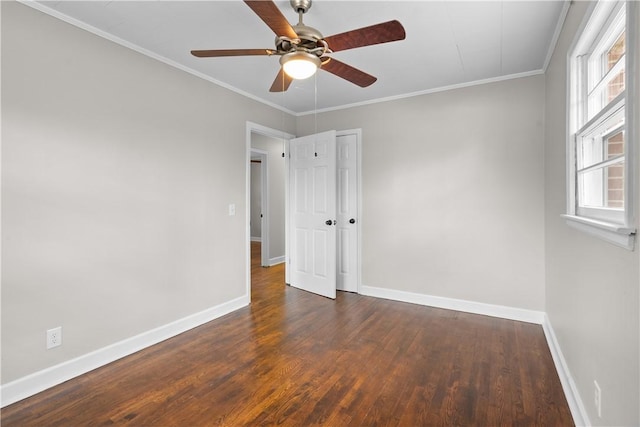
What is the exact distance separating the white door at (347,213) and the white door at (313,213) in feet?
0.97

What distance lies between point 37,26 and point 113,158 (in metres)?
0.92

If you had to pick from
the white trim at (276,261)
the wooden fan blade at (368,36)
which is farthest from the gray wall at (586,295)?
the white trim at (276,261)

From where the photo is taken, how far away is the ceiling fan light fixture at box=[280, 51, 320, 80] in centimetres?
185

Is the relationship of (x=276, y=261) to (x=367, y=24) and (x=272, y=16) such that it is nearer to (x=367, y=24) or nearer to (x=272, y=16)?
(x=367, y=24)

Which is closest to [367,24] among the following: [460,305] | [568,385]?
[568,385]

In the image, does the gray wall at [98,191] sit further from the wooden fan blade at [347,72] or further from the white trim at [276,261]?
the white trim at [276,261]

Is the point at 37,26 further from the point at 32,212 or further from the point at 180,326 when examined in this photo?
the point at 180,326

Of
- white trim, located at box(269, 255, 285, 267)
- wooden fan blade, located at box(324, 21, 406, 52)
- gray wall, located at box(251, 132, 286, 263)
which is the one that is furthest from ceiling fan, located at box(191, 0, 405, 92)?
white trim, located at box(269, 255, 285, 267)

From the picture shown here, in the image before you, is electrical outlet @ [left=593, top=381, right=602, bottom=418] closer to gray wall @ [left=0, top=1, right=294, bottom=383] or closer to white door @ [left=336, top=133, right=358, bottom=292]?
white door @ [left=336, top=133, right=358, bottom=292]

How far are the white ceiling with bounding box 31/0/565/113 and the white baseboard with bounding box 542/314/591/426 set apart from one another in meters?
2.36

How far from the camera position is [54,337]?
2217mm

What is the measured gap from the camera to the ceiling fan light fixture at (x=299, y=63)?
1.85 m

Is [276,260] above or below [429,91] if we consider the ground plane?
below

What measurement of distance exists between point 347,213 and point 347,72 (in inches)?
93.0
